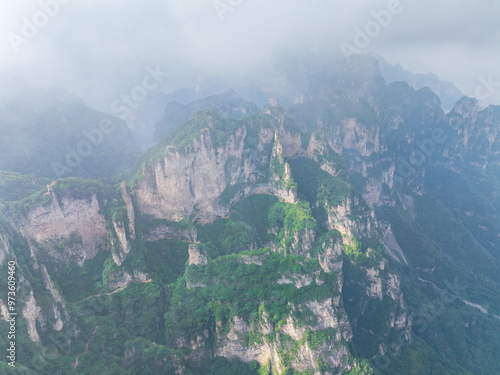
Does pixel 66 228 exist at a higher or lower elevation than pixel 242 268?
higher

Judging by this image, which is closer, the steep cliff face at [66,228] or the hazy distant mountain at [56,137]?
the steep cliff face at [66,228]

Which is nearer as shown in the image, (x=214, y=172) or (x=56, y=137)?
(x=214, y=172)

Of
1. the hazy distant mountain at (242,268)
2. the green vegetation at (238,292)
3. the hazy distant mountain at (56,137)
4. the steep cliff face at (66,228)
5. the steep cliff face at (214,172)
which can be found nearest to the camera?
the hazy distant mountain at (242,268)

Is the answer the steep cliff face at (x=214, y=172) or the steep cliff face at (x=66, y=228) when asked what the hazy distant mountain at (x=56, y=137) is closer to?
the steep cliff face at (x=214, y=172)

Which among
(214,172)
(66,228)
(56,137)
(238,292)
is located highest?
(56,137)

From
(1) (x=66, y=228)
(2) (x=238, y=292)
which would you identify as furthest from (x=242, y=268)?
(1) (x=66, y=228)

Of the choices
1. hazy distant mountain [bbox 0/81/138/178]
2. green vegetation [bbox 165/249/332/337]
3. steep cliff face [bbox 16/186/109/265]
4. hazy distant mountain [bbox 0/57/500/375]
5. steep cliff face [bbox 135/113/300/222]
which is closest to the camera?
hazy distant mountain [bbox 0/57/500/375]

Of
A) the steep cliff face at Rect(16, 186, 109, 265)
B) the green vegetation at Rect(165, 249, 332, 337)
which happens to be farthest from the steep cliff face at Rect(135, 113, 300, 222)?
the green vegetation at Rect(165, 249, 332, 337)

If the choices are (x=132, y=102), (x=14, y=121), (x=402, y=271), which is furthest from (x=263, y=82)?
(x=402, y=271)

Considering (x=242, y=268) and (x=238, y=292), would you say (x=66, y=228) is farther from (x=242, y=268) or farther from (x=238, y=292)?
(x=238, y=292)

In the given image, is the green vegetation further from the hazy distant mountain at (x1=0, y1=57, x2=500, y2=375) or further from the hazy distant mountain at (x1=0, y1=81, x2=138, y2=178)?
the hazy distant mountain at (x1=0, y1=81, x2=138, y2=178)

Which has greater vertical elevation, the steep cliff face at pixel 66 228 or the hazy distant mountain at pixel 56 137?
the hazy distant mountain at pixel 56 137

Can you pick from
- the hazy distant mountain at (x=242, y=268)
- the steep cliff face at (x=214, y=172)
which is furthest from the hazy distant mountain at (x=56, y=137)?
the steep cliff face at (x=214, y=172)
